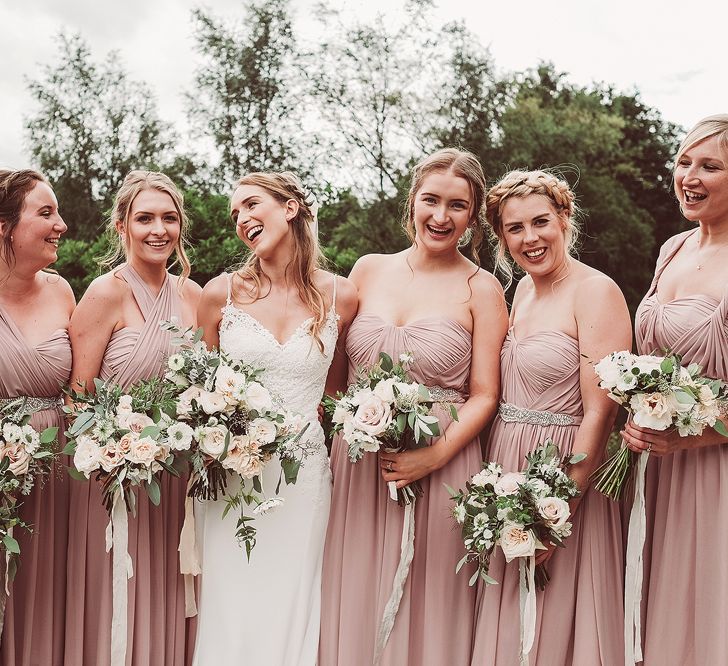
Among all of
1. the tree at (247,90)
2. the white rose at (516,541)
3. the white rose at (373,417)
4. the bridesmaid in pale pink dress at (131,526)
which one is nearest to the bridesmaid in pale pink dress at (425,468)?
the white rose at (373,417)

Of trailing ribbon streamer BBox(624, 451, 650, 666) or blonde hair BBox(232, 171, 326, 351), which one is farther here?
blonde hair BBox(232, 171, 326, 351)

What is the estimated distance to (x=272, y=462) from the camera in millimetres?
4781

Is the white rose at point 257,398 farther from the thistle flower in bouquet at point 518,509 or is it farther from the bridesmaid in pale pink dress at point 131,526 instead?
the thistle flower in bouquet at point 518,509

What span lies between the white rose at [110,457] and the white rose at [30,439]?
0.46 metres

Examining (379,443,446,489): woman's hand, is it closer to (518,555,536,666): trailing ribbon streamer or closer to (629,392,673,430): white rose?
(518,555,536,666): trailing ribbon streamer

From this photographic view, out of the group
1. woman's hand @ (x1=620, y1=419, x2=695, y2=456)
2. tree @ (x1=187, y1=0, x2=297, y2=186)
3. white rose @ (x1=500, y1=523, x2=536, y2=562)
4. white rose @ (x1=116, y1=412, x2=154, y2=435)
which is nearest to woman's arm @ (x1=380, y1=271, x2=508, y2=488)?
white rose @ (x1=500, y1=523, x2=536, y2=562)

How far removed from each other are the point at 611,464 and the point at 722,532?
0.61m

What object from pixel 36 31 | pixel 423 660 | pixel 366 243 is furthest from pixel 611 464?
pixel 36 31

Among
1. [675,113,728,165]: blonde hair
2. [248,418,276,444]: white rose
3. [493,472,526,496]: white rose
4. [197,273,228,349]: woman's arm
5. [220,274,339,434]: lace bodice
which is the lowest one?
[493,472,526,496]: white rose

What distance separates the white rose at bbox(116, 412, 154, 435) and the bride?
2.27 ft

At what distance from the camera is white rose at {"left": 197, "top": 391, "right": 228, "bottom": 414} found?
4.11 meters

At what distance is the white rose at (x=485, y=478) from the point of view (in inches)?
167

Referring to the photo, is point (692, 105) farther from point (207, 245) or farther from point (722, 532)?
point (722, 532)

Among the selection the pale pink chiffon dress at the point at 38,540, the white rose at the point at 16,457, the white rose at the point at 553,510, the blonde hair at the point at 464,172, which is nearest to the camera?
the white rose at the point at 553,510
